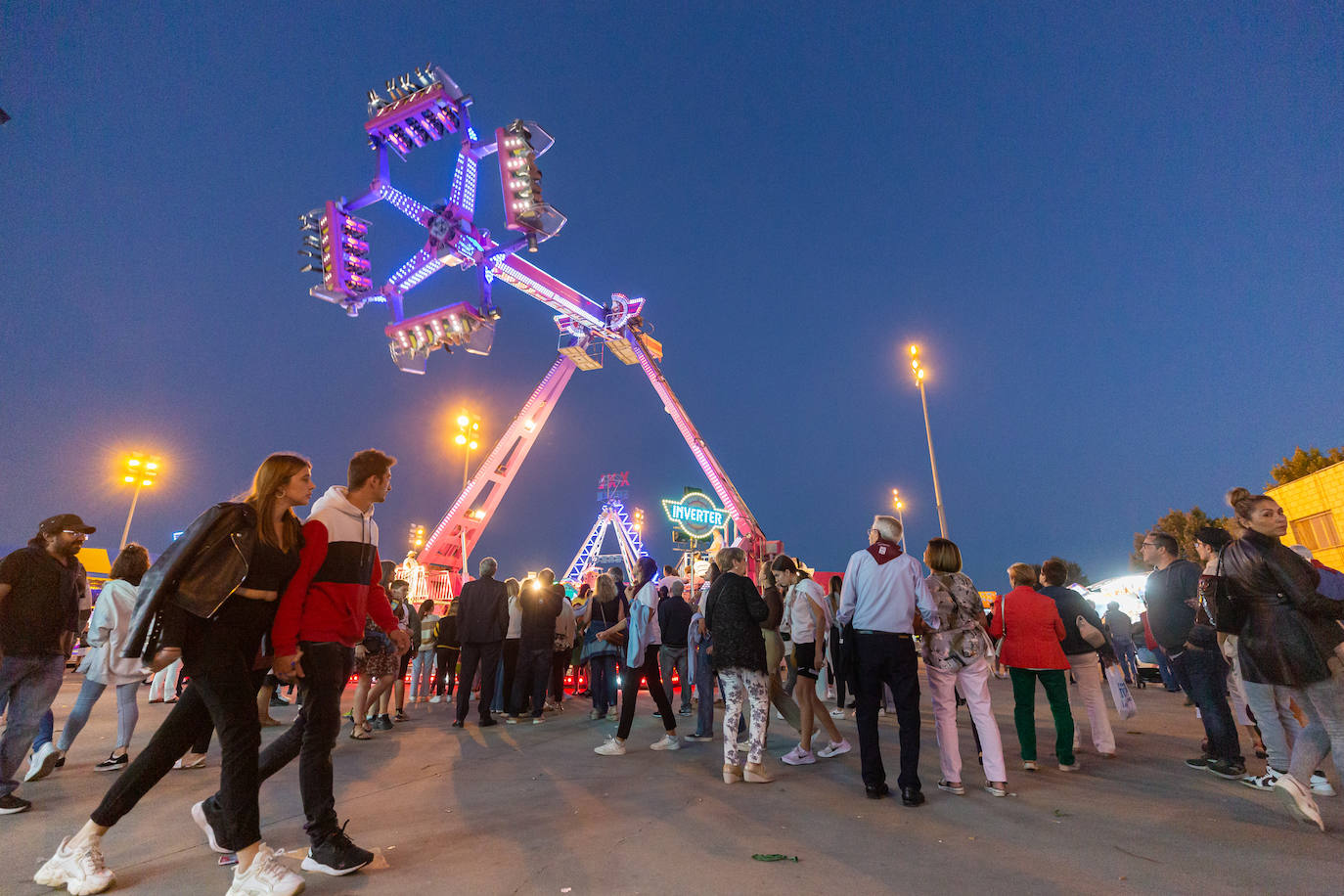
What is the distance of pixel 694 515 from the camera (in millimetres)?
37719

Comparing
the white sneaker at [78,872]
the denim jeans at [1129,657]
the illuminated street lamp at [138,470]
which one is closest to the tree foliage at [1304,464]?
the denim jeans at [1129,657]

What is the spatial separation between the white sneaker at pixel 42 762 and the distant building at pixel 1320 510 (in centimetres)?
2775

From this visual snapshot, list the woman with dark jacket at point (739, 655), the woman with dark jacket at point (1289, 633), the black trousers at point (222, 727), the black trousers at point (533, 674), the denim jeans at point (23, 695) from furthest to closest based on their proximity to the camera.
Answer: the black trousers at point (533, 674)
the woman with dark jacket at point (739, 655)
the denim jeans at point (23, 695)
the woman with dark jacket at point (1289, 633)
the black trousers at point (222, 727)

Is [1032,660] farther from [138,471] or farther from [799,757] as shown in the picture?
[138,471]

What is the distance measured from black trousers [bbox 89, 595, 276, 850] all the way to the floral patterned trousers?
10.4 ft

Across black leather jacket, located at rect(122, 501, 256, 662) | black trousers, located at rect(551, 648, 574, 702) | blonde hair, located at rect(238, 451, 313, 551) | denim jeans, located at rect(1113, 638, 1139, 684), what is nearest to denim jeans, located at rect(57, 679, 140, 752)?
black leather jacket, located at rect(122, 501, 256, 662)

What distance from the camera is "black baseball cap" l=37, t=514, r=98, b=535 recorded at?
4389 mm

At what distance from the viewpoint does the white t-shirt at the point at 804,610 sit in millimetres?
5508

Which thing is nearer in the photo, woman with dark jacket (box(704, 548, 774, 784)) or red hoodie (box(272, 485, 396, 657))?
red hoodie (box(272, 485, 396, 657))

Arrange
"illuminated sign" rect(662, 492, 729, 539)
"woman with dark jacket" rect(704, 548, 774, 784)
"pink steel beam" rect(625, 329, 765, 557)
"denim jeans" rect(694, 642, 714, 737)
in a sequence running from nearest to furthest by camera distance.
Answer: "woman with dark jacket" rect(704, 548, 774, 784) → "denim jeans" rect(694, 642, 714, 737) → "pink steel beam" rect(625, 329, 765, 557) → "illuminated sign" rect(662, 492, 729, 539)

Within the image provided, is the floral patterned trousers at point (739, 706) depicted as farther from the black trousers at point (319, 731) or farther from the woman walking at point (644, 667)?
the black trousers at point (319, 731)

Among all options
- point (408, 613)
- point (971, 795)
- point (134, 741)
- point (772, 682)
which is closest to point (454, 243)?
point (408, 613)

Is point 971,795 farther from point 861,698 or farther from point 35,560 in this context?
point 35,560

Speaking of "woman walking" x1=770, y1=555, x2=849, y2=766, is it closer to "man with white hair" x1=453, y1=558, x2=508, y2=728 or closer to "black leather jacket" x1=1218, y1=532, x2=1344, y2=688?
"black leather jacket" x1=1218, y1=532, x2=1344, y2=688
